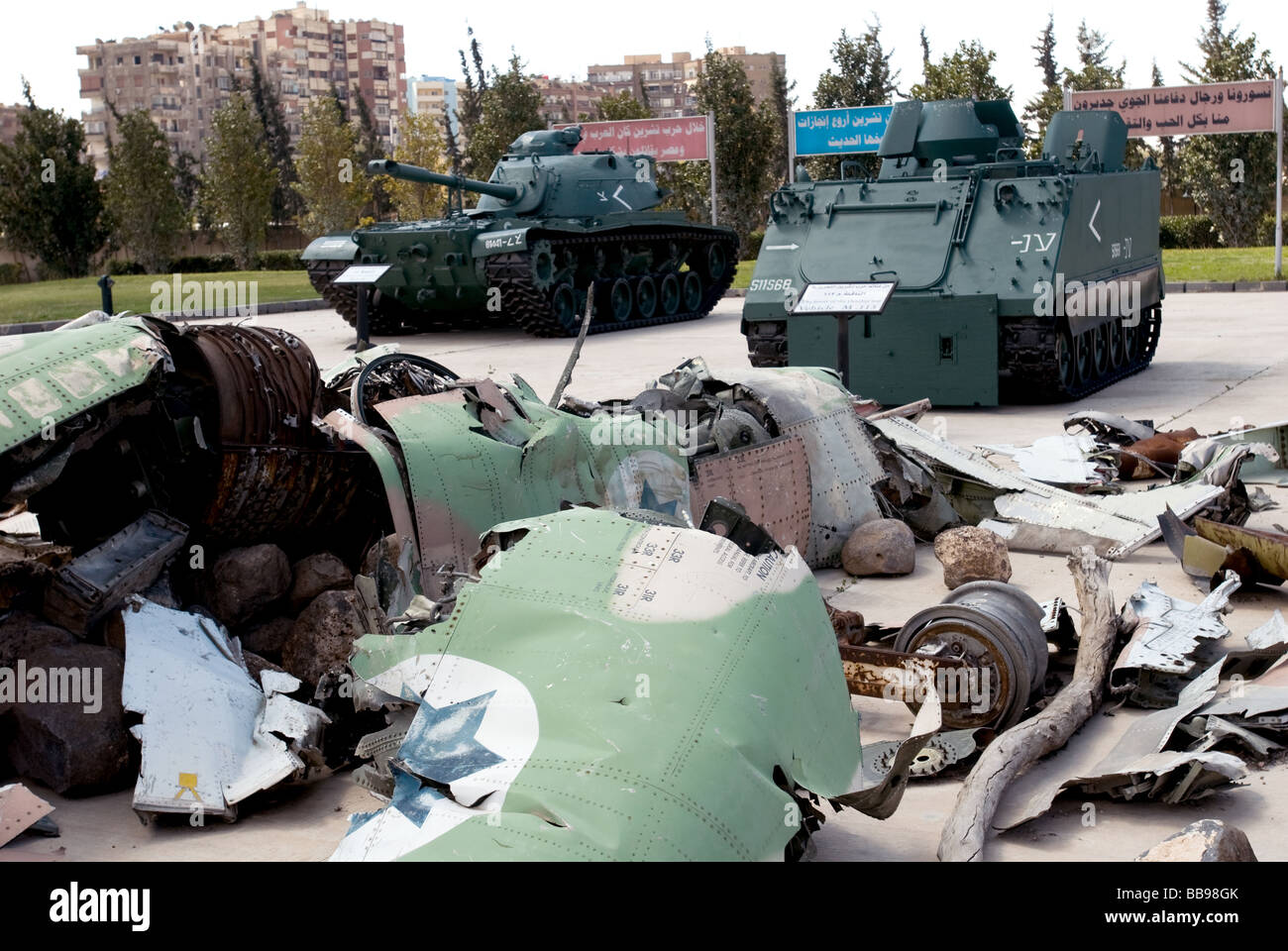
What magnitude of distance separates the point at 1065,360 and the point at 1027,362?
31.1 inches

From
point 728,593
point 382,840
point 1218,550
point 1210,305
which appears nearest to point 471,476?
point 728,593

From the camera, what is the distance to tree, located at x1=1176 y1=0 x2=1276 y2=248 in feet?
117

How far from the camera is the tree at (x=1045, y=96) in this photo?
3911 cm

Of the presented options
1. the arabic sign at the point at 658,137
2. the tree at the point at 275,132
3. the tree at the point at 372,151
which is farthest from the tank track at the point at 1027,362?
the tree at the point at 275,132

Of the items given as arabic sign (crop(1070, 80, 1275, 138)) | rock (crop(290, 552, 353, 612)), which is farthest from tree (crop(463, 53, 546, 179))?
rock (crop(290, 552, 353, 612))

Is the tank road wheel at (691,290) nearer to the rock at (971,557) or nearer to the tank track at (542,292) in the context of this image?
the tank track at (542,292)

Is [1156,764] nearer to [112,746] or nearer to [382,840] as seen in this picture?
[382,840]

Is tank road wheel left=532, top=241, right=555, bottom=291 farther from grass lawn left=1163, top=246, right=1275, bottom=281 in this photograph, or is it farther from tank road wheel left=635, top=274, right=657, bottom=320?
grass lawn left=1163, top=246, right=1275, bottom=281

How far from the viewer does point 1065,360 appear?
44.5 feet

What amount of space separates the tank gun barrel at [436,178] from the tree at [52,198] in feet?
82.2

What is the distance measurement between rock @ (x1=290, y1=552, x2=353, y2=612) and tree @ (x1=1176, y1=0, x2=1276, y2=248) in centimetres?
3347

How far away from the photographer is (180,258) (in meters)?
43.8

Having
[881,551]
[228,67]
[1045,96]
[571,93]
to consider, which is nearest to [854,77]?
[1045,96]
